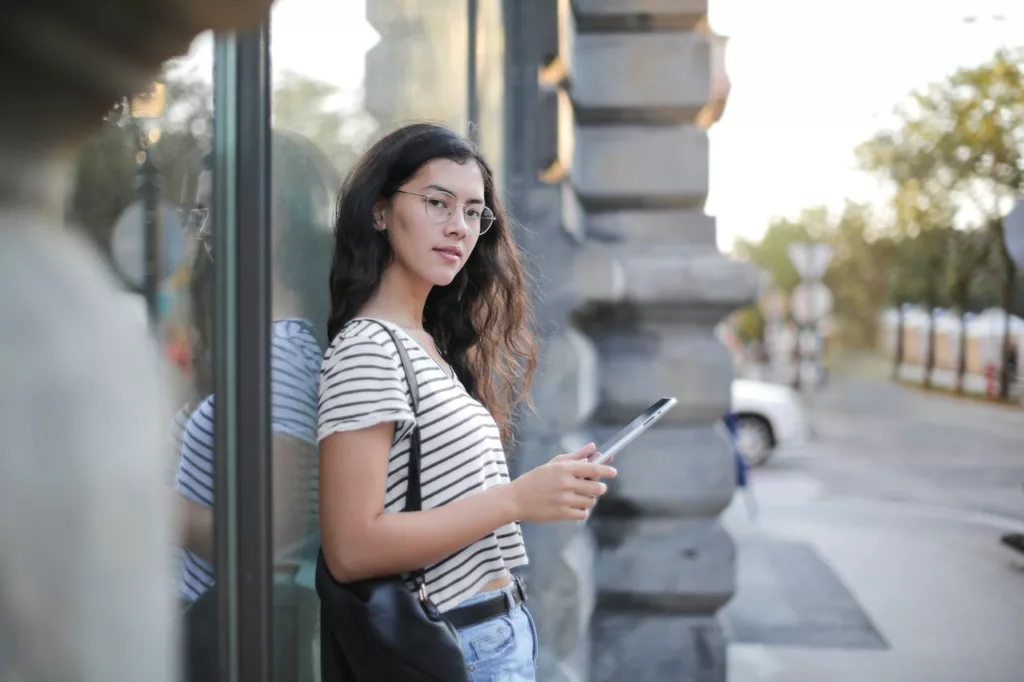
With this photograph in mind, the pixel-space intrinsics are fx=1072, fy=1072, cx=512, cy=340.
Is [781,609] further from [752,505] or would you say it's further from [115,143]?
[115,143]

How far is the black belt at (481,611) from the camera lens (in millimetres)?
1865

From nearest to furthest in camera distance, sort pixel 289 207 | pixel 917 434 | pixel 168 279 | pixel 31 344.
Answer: pixel 31 344 < pixel 168 279 < pixel 289 207 < pixel 917 434

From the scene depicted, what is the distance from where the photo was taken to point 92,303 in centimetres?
97

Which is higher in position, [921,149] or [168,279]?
[921,149]

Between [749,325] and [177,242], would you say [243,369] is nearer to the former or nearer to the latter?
[177,242]

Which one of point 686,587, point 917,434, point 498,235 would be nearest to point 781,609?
point 686,587

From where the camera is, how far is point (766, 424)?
13.9 meters

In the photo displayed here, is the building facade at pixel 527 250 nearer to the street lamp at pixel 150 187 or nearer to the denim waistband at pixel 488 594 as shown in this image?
the street lamp at pixel 150 187

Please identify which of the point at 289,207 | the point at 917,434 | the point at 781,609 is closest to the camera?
the point at 289,207

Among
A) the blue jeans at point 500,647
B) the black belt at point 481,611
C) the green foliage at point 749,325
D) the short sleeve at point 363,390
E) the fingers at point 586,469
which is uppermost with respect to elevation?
the short sleeve at point 363,390

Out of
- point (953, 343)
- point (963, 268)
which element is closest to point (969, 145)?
point (963, 268)

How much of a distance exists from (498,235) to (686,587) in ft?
9.43

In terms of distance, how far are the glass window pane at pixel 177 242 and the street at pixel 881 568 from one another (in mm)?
4439

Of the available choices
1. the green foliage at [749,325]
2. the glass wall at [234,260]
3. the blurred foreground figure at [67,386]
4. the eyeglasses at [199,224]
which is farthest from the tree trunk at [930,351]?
the blurred foreground figure at [67,386]
